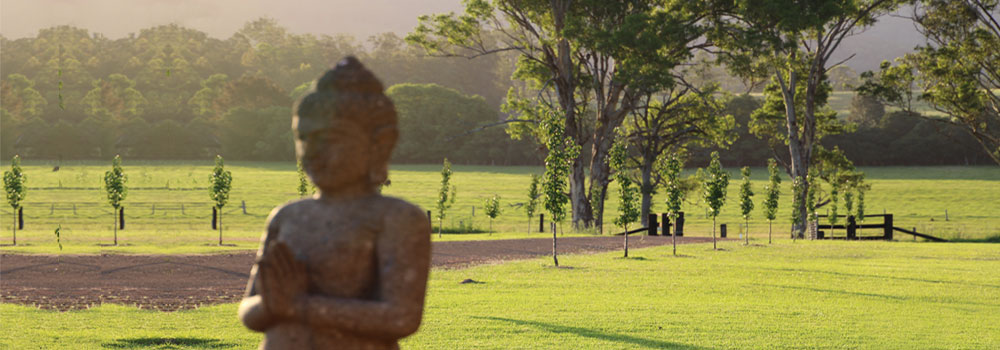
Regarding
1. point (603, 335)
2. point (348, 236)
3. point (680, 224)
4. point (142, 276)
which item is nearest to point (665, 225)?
point (680, 224)

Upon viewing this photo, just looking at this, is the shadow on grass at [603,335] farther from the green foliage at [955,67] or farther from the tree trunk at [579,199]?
the green foliage at [955,67]

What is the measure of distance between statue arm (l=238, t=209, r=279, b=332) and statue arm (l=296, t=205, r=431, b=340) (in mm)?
224

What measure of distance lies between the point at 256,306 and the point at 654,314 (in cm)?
1442

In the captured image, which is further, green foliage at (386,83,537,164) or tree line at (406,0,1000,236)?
green foliage at (386,83,537,164)

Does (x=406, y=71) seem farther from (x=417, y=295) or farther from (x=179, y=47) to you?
(x=417, y=295)

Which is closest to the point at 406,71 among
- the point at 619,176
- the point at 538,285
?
the point at 619,176

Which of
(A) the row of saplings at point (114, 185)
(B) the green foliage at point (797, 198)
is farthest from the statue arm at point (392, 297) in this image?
(B) the green foliage at point (797, 198)

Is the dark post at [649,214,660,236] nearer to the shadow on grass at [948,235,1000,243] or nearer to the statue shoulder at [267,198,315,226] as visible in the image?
the shadow on grass at [948,235,1000,243]

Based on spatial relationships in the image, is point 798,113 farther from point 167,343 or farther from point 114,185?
point 167,343

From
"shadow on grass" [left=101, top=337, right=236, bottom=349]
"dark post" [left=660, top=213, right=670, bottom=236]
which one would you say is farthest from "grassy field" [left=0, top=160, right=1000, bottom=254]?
"shadow on grass" [left=101, top=337, right=236, bottom=349]

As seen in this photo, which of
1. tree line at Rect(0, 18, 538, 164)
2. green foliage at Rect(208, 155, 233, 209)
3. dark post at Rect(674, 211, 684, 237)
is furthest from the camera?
tree line at Rect(0, 18, 538, 164)

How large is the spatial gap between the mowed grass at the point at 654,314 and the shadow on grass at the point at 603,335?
2 cm

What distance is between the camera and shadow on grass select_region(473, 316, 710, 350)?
1434 centimetres

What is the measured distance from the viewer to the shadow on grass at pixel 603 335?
1434 cm
